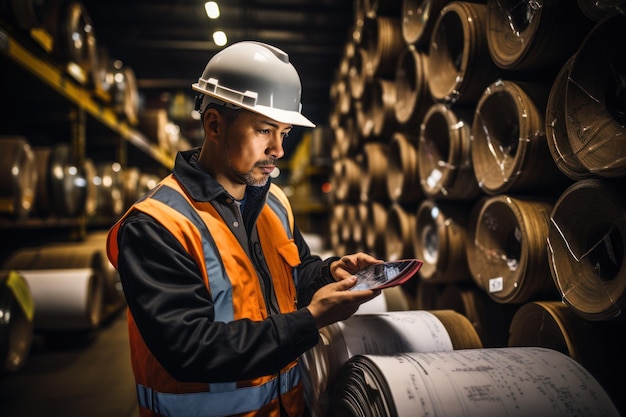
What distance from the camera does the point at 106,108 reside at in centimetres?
558

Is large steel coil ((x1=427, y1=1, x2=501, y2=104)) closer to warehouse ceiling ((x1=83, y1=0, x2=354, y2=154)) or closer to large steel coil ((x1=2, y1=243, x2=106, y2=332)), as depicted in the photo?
large steel coil ((x1=2, y1=243, x2=106, y2=332))

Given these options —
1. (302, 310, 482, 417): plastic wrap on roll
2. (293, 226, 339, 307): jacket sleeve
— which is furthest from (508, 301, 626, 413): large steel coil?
(293, 226, 339, 307): jacket sleeve

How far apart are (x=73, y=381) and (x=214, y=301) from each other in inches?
104

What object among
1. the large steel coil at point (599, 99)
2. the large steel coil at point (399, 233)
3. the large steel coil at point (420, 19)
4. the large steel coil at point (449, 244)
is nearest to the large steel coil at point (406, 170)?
the large steel coil at point (399, 233)

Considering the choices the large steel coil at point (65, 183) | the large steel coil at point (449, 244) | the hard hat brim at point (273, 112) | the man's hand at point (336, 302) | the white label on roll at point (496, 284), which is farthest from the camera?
the large steel coil at point (65, 183)

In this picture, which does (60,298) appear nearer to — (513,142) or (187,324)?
(187,324)

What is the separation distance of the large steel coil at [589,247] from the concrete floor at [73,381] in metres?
2.67

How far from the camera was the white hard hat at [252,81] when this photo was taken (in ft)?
5.23

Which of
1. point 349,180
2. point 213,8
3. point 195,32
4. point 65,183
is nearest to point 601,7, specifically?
point 213,8

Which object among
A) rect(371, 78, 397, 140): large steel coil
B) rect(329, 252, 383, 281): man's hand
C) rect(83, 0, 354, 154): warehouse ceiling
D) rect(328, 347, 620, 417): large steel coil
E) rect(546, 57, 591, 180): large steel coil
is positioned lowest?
rect(328, 347, 620, 417): large steel coil

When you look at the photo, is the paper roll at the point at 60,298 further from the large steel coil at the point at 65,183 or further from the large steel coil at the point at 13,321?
the large steel coil at the point at 65,183

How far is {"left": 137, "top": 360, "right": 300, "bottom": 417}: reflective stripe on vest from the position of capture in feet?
4.62

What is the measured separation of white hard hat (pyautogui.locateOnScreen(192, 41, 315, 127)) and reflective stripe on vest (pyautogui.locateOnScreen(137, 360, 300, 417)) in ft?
3.24

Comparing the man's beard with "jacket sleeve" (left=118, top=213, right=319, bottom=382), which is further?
the man's beard
